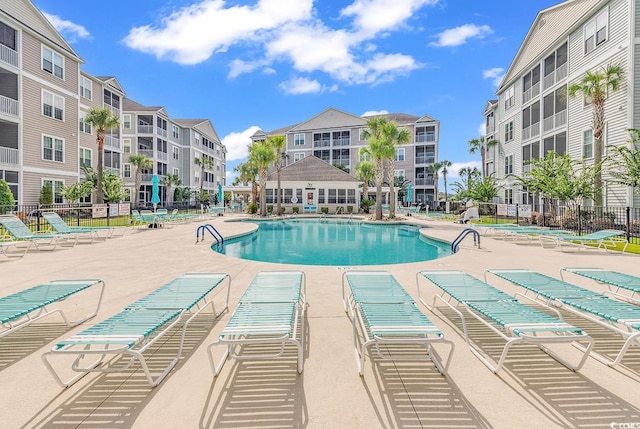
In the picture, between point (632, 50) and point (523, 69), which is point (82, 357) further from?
point (523, 69)

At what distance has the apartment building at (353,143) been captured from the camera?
169ft

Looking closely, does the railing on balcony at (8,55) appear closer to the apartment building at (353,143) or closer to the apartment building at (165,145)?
the apartment building at (165,145)

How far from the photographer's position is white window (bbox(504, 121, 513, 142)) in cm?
2992

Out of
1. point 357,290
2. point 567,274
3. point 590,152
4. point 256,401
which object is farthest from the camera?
point 590,152

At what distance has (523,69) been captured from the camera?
26750 mm

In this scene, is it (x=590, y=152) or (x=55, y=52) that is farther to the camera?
(x=55, y=52)

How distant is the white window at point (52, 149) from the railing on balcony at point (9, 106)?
228 centimetres

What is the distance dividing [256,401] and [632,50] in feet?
75.1

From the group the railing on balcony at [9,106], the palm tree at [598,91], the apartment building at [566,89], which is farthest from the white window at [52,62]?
the apartment building at [566,89]

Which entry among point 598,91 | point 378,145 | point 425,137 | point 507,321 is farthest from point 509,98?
point 507,321

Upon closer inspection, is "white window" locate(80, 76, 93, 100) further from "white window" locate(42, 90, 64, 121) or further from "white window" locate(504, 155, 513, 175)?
"white window" locate(504, 155, 513, 175)

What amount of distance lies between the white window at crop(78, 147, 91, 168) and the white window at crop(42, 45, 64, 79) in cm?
676

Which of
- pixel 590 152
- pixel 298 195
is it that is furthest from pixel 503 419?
pixel 298 195

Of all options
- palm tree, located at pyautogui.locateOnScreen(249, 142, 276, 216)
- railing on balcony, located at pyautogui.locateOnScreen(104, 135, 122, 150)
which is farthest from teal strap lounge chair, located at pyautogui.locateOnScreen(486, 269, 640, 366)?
railing on balcony, located at pyautogui.locateOnScreen(104, 135, 122, 150)
